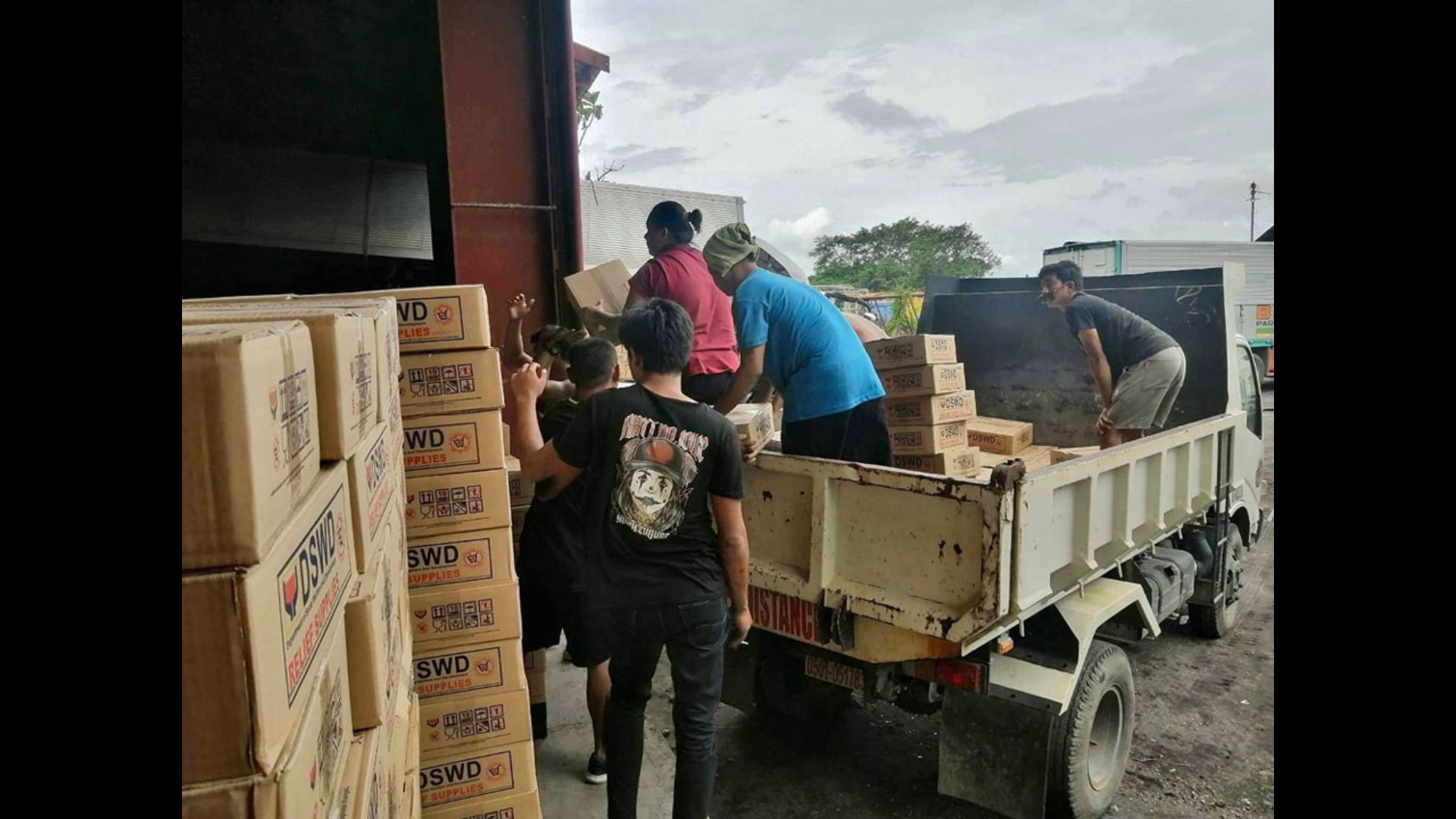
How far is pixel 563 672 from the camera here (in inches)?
199

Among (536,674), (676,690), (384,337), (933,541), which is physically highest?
(384,337)

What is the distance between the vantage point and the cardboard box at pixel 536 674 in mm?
4020

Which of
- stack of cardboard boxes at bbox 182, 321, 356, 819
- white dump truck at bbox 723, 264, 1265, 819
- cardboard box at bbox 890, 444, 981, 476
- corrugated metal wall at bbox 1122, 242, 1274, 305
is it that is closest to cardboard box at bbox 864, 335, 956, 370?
cardboard box at bbox 890, 444, 981, 476

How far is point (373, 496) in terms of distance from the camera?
5.23 feet

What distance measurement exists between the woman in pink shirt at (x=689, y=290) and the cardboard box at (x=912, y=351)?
2.59 feet

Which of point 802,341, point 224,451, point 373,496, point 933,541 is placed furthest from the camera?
point 802,341

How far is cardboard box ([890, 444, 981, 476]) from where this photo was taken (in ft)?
13.3

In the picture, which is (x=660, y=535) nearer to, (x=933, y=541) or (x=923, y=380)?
(x=933, y=541)

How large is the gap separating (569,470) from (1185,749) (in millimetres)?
3574

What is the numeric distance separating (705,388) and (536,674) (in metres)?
1.68

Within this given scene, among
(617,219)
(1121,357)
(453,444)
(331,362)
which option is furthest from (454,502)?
(617,219)

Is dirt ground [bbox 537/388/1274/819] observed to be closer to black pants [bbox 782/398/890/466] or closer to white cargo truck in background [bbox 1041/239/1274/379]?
black pants [bbox 782/398/890/466]

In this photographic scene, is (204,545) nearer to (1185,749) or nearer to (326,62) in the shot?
(1185,749)
